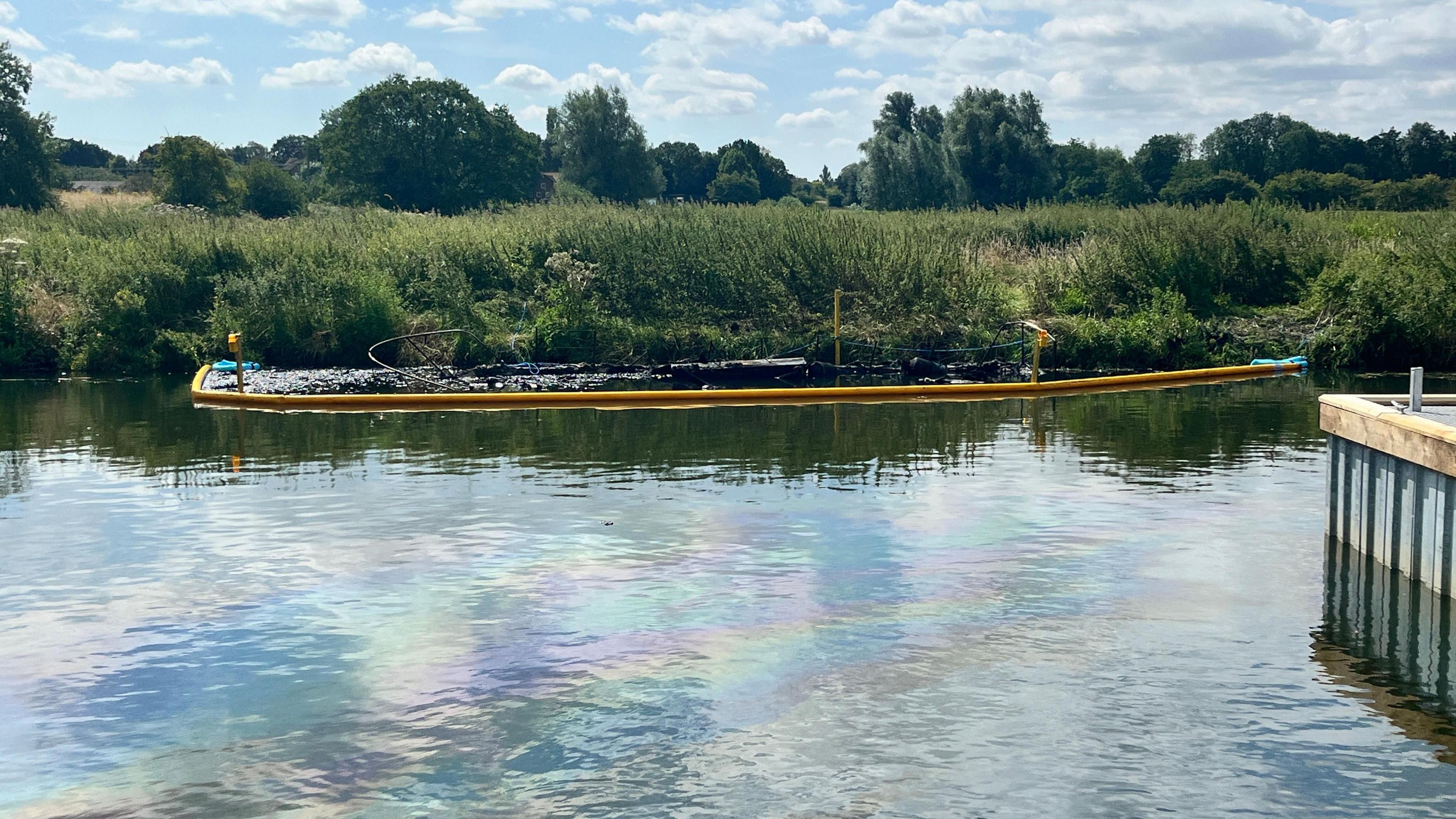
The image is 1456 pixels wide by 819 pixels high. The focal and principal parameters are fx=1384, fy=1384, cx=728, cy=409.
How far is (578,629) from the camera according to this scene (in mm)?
10367

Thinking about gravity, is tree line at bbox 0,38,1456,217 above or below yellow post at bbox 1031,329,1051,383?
above

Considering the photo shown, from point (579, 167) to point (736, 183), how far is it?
1179 inches

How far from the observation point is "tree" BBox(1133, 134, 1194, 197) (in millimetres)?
103438

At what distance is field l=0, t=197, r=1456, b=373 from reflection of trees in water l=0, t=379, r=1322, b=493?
626 centimetres

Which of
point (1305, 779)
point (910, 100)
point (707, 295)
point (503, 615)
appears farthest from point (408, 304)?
point (910, 100)

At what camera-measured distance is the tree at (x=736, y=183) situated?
11438 centimetres

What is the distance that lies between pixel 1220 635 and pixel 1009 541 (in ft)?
10.2

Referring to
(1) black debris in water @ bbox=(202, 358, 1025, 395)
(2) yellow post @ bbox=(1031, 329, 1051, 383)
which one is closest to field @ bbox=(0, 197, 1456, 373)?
(1) black debris in water @ bbox=(202, 358, 1025, 395)

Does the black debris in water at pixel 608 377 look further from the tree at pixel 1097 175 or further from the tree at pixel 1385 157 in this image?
the tree at pixel 1385 157

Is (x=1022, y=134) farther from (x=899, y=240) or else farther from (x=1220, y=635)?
(x=1220, y=635)

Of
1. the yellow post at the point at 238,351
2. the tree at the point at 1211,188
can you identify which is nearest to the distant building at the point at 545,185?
the tree at the point at 1211,188

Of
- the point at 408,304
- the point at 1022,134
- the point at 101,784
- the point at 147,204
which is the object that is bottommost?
the point at 101,784

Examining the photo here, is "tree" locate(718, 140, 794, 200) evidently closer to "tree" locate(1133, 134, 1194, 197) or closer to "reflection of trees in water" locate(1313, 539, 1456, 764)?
"tree" locate(1133, 134, 1194, 197)

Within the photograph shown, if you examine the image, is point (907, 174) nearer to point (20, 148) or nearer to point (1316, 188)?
point (1316, 188)
